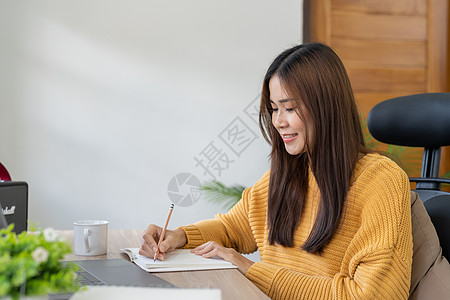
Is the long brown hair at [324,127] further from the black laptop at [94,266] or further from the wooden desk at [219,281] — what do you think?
the black laptop at [94,266]

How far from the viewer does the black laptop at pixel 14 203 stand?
3.42ft

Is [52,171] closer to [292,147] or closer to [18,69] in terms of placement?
[18,69]

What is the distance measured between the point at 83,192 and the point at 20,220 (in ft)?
4.87

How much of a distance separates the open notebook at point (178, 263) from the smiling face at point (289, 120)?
0.36 metres

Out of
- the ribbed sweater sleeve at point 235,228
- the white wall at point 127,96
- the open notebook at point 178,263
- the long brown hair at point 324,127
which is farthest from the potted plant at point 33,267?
the white wall at point 127,96

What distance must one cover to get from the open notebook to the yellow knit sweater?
3.3 inches

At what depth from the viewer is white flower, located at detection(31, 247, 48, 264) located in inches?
19.6

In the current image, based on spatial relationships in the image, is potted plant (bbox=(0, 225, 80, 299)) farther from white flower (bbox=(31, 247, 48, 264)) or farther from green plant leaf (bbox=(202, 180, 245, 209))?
green plant leaf (bbox=(202, 180, 245, 209))

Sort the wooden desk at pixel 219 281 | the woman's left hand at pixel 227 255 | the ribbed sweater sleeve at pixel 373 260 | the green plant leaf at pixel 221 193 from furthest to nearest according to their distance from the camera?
the green plant leaf at pixel 221 193, the woman's left hand at pixel 227 255, the ribbed sweater sleeve at pixel 373 260, the wooden desk at pixel 219 281

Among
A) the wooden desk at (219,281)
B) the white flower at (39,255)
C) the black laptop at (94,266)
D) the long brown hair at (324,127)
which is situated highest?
the long brown hair at (324,127)

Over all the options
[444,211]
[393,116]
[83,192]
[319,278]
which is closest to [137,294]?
[319,278]

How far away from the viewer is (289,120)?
126 cm

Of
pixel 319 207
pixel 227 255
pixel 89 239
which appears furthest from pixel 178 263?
pixel 319 207

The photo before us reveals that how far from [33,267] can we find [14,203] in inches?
25.6
